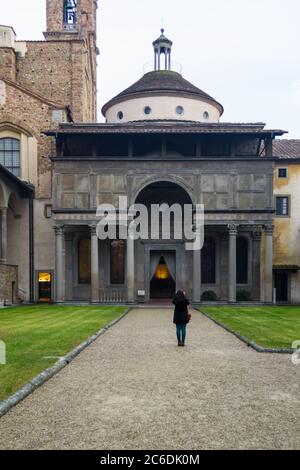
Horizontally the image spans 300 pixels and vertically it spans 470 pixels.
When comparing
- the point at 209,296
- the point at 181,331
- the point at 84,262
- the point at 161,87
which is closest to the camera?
the point at 181,331

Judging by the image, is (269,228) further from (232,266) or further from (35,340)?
(35,340)

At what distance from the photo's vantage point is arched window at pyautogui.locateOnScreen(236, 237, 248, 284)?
Answer: 1416 inches

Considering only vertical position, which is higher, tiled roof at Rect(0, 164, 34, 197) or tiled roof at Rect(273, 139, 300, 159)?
tiled roof at Rect(273, 139, 300, 159)

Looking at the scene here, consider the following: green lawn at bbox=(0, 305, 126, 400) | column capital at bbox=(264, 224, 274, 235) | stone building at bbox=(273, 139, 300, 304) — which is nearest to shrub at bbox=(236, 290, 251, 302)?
stone building at bbox=(273, 139, 300, 304)

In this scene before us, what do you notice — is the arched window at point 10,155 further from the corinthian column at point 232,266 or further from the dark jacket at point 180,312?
the dark jacket at point 180,312

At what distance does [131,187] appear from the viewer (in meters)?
32.6

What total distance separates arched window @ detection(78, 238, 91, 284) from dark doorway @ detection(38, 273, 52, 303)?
2337 millimetres

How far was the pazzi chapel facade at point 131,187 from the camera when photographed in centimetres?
3231

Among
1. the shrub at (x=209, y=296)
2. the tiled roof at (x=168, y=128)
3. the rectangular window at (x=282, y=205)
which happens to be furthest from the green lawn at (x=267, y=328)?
the rectangular window at (x=282, y=205)

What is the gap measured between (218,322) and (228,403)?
12.9 metres

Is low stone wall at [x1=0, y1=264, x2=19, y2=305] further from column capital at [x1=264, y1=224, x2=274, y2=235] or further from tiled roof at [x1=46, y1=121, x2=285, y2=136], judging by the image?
column capital at [x1=264, y1=224, x2=274, y2=235]

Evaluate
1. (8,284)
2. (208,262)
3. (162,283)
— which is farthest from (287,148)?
(8,284)

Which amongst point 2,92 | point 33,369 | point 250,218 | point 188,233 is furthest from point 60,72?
point 33,369

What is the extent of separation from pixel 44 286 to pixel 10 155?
33.2 ft
